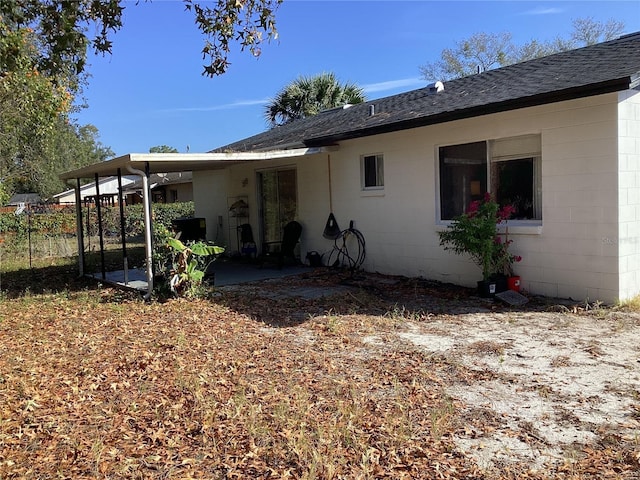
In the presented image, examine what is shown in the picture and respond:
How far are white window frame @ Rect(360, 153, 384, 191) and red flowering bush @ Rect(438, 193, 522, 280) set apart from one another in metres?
2.38

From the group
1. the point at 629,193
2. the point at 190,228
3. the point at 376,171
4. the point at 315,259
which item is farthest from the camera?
the point at 190,228

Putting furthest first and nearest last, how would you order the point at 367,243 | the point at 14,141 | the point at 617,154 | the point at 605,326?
the point at 14,141 → the point at 367,243 → the point at 617,154 → the point at 605,326

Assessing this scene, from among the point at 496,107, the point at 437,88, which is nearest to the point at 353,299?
the point at 496,107

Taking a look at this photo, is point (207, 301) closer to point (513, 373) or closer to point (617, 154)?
point (513, 373)

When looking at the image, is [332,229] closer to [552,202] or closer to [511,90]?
[511,90]

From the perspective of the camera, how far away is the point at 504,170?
25.9ft

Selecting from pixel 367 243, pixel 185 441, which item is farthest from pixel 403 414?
pixel 367 243

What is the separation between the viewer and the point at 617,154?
6.48 meters

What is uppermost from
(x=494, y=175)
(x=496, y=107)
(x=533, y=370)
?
(x=496, y=107)

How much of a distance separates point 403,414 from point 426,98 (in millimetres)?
8351

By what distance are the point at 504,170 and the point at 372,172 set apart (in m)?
2.86

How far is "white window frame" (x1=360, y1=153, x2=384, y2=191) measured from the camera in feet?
32.4

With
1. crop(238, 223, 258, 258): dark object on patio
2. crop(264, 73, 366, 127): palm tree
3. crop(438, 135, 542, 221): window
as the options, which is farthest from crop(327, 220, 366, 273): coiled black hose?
crop(264, 73, 366, 127): palm tree

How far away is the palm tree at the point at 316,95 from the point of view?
2208 centimetres
